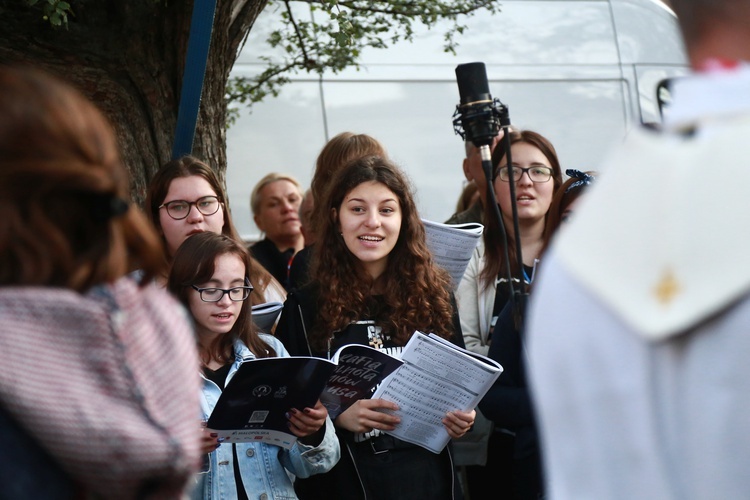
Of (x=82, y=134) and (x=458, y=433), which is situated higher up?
(x=82, y=134)

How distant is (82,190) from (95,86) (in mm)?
3915

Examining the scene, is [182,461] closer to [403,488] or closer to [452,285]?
[403,488]

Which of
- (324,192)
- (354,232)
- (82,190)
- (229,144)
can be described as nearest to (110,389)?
(82,190)

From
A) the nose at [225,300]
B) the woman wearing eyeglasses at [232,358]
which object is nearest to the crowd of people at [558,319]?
the woman wearing eyeglasses at [232,358]

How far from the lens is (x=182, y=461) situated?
58.7 inches

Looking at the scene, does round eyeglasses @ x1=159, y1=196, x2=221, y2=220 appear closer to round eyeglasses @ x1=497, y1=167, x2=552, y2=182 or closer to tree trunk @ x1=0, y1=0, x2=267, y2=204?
tree trunk @ x1=0, y1=0, x2=267, y2=204

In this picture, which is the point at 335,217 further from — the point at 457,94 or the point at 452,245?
the point at 457,94

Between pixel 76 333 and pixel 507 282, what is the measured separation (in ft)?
8.79

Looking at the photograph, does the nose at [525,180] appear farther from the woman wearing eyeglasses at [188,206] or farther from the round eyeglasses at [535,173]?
the woman wearing eyeglasses at [188,206]

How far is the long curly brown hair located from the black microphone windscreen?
99 centimetres

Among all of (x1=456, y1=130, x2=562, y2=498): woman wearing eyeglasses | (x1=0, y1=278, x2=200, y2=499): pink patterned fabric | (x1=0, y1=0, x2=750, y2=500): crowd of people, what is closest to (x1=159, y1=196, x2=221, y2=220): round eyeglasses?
(x1=456, y1=130, x2=562, y2=498): woman wearing eyeglasses

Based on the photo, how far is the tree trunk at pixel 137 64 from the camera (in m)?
5.21

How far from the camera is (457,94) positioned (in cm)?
822

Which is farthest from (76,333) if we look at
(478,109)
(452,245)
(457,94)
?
(457,94)
